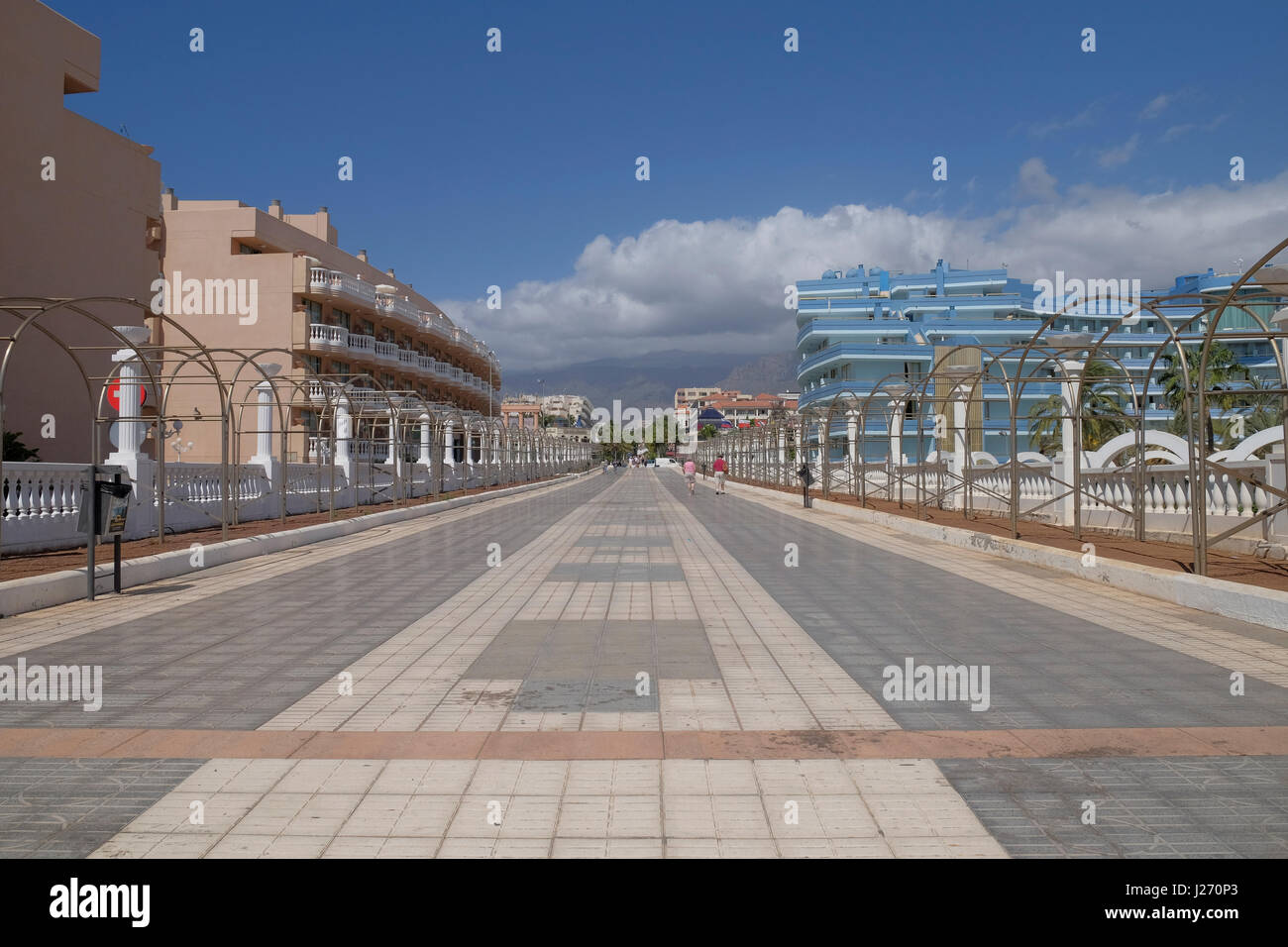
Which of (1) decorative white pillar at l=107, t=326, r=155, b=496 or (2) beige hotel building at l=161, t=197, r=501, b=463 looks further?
(2) beige hotel building at l=161, t=197, r=501, b=463

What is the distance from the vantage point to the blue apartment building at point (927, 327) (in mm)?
64569

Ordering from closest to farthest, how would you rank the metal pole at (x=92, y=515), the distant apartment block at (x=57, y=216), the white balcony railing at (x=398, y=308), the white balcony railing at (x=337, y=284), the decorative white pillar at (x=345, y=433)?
the metal pole at (x=92, y=515) → the distant apartment block at (x=57, y=216) → the decorative white pillar at (x=345, y=433) → the white balcony railing at (x=337, y=284) → the white balcony railing at (x=398, y=308)

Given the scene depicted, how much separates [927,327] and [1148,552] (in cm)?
5706

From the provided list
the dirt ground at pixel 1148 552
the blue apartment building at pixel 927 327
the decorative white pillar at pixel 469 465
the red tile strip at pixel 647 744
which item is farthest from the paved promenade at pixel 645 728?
the blue apartment building at pixel 927 327

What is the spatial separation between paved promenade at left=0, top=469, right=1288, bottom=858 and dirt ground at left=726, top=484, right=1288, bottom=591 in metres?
1.39

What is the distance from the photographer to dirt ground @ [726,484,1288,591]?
10.9 m

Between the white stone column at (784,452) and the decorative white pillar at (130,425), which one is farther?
the white stone column at (784,452)

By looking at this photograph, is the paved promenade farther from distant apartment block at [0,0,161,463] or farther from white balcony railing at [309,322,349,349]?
white balcony railing at [309,322,349,349]

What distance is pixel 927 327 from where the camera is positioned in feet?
224

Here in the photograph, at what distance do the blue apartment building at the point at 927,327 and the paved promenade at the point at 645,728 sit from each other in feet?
173

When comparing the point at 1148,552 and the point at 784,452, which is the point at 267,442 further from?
the point at 784,452

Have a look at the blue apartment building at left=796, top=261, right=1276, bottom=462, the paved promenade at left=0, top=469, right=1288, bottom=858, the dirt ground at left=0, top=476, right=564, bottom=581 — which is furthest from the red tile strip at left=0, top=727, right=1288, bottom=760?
the blue apartment building at left=796, top=261, right=1276, bottom=462

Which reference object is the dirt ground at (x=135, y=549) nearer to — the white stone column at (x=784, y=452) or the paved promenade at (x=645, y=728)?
the paved promenade at (x=645, y=728)
